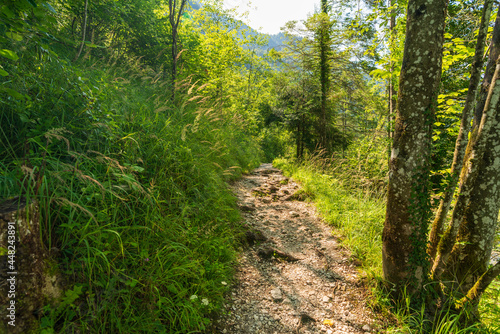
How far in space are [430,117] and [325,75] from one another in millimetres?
10764

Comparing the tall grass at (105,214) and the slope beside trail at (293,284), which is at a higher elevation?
the tall grass at (105,214)

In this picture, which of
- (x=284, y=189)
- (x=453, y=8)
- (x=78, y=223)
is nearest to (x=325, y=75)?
(x=453, y=8)

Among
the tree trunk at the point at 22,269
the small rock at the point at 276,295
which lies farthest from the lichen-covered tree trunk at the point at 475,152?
the tree trunk at the point at 22,269

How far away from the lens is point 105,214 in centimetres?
188

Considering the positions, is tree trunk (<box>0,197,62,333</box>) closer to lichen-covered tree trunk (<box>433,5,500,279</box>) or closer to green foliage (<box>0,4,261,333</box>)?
green foliage (<box>0,4,261,333</box>)

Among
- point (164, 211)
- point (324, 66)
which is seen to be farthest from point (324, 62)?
point (164, 211)

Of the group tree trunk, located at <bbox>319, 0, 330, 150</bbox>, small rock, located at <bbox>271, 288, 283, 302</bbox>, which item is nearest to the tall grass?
small rock, located at <bbox>271, 288, 283, 302</bbox>

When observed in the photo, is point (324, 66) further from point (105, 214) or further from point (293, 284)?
point (105, 214)

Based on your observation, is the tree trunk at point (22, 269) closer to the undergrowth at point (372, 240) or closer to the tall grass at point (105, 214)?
the tall grass at point (105, 214)

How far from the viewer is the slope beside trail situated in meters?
2.34

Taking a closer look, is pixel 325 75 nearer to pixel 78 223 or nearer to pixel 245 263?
pixel 245 263

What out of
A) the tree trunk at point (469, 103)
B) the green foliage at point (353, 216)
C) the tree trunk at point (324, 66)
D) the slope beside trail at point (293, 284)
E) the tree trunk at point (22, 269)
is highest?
the tree trunk at point (324, 66)

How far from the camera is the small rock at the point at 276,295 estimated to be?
2660 mm

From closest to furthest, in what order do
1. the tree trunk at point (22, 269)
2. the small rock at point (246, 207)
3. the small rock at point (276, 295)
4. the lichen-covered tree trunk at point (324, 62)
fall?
1. the tree trunk at point (22, 269)
2. the small rock at point (276, 295)
3. the small rock at point (246, 207)
4. the lichen-covered tree trunk at point (324, 62)
